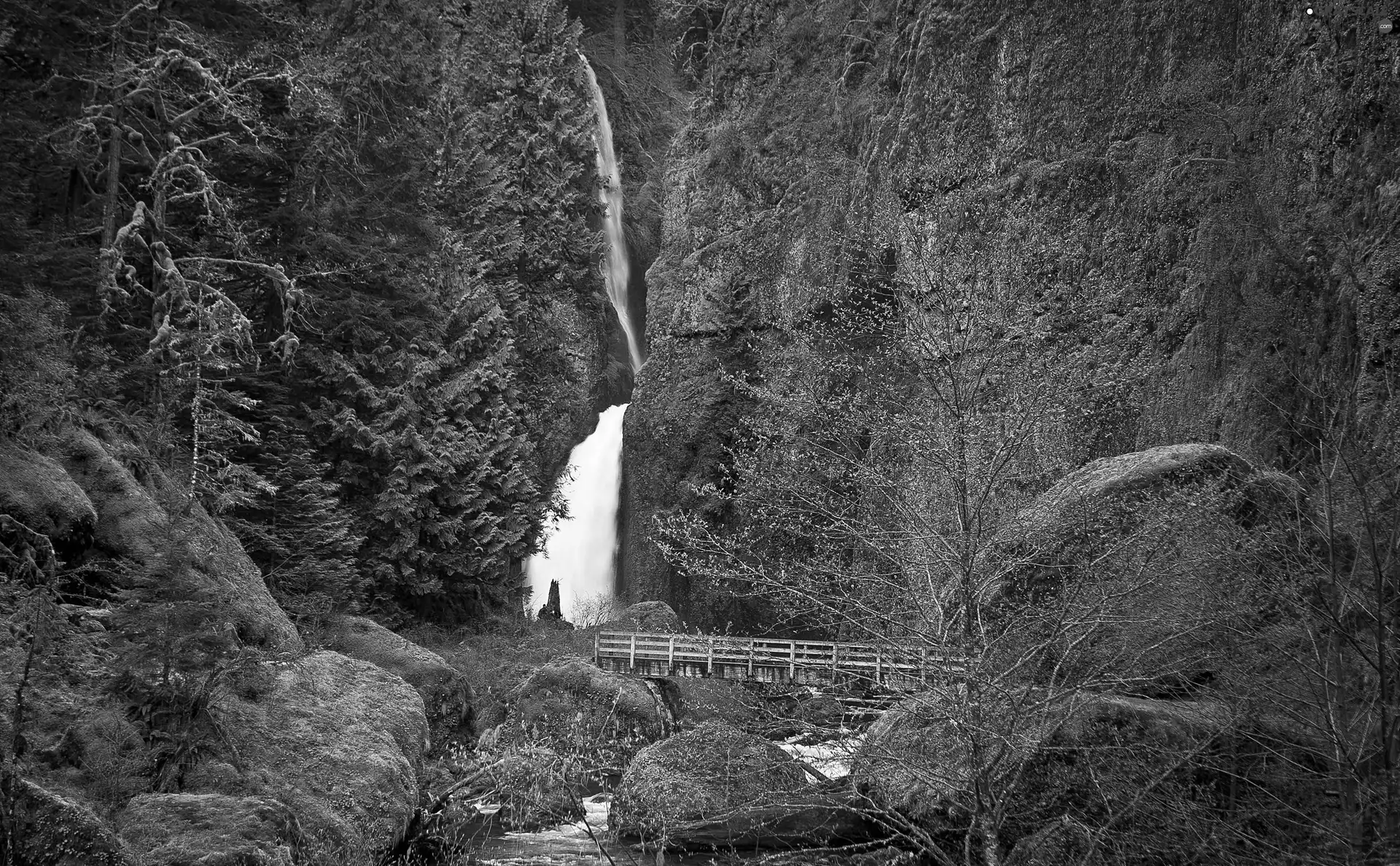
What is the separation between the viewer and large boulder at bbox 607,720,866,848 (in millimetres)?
10859

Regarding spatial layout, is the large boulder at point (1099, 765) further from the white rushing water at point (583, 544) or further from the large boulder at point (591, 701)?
the white rushing water at point (583, 544)

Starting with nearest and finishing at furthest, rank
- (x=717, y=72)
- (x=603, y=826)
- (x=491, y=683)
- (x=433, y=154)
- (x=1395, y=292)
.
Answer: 1. (x=1395, y=292)
2. (x=603, y=826)
3. (x=491, y=683)
4. (x=433, y=154)
5. (x=717, y=72)

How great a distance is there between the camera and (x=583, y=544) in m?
31.5

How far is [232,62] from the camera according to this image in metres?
17.7

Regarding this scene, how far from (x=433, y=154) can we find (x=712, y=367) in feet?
32.4

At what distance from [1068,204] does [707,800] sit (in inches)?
520

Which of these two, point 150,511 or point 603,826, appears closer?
point 150,511

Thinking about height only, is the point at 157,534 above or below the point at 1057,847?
above

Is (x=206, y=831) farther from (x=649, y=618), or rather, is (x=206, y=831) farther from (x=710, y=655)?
(x=649, y=618)

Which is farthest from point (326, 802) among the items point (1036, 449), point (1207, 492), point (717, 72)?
point (717, 72)

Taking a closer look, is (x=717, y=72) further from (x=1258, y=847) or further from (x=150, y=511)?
(x=1258, y=847)

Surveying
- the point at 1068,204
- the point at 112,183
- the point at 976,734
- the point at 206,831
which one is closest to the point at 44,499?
the point at 206,831

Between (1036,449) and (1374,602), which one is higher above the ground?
(1036,449)

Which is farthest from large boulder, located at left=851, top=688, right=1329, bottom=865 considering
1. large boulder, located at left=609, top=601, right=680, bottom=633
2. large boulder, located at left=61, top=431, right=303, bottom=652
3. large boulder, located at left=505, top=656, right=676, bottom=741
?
large boulder, located at left=609, top=601, right=680, bottom=633
